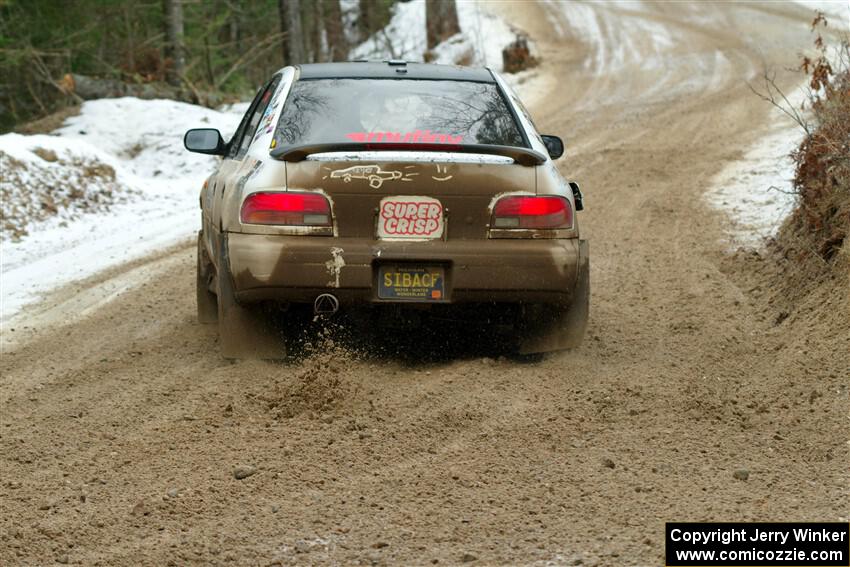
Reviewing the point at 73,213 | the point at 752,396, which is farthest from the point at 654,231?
the point at 73,213

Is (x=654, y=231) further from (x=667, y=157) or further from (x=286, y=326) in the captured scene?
(x=286, y=326)

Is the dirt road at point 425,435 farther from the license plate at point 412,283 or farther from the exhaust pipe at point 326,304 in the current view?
the license plate at point 412,283

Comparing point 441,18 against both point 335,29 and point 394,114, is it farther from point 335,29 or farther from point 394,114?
point 394,114

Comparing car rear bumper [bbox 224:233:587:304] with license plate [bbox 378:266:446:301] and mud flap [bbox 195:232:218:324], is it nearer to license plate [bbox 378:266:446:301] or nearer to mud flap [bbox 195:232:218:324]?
license plate [bbox 378:266:446:301]

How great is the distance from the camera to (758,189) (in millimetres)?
11938

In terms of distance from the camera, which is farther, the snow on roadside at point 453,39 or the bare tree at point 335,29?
the bare tree at point 335,29

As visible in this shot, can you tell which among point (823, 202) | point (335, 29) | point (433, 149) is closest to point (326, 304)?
point (433, 149)

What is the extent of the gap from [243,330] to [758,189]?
23.8 ft

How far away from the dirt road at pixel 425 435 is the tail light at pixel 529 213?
2.64 ft

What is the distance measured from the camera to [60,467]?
196 inches

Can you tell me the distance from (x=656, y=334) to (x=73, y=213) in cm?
771

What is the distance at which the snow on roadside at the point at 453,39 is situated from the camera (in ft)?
90.4
